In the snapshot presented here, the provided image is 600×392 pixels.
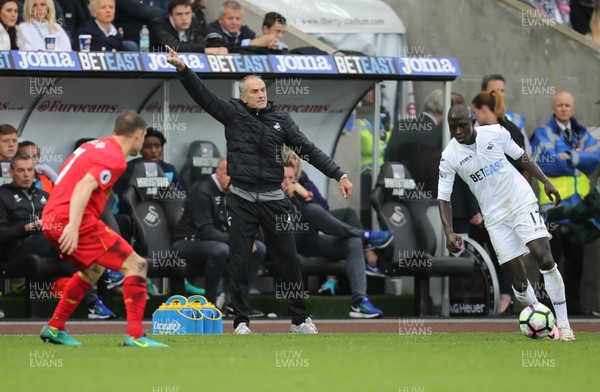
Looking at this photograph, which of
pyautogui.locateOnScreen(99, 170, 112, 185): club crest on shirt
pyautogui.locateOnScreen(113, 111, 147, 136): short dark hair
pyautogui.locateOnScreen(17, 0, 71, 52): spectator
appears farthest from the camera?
pyautogui.locateOnScreen(17, 0, 71, 52): spectator

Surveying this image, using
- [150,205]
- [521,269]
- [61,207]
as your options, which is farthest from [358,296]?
[61,207]

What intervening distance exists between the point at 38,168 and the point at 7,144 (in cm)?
57

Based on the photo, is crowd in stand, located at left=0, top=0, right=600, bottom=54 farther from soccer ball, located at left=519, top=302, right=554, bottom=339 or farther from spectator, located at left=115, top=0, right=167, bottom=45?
soccer ball, located at left=519, top=302, right=554, bottom=339

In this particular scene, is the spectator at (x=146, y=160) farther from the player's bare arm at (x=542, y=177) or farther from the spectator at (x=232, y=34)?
the player's bare arm at (x=542, y=177)

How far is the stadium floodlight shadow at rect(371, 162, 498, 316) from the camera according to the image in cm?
1795

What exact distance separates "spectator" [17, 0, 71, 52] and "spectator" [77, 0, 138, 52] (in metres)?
0.52

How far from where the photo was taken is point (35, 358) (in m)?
10.9

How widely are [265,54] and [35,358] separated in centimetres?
773

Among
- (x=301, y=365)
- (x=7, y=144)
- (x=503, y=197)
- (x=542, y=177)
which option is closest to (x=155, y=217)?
(x=7, y=144)

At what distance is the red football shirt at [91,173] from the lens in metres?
11.2

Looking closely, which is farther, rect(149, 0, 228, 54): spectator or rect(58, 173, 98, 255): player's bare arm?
rect(149, 0, 228, 54): spectator

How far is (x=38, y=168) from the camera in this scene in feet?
56.6

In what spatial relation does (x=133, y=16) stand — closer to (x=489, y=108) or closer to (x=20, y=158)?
(x=20, y=158)

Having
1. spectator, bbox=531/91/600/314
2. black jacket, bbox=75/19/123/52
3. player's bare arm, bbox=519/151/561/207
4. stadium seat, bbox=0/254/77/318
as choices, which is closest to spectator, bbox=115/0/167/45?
black jacket, bbox=75/19/123/52
